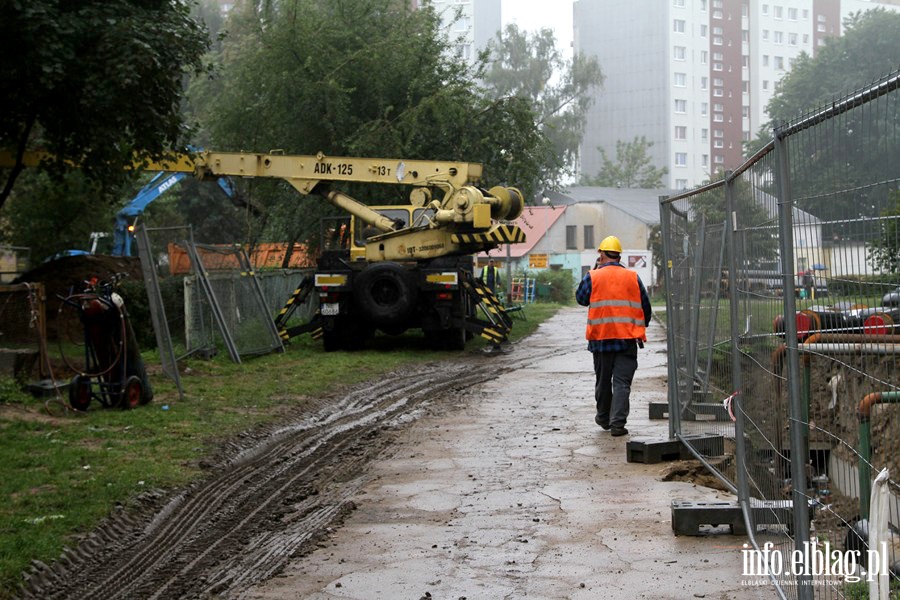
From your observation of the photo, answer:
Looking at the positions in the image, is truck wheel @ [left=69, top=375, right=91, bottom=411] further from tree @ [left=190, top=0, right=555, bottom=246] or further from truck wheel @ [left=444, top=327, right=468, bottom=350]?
tree @ [left=190, top=0, right=555, bottom=246]

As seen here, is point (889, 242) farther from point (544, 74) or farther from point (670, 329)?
point (544, 74)

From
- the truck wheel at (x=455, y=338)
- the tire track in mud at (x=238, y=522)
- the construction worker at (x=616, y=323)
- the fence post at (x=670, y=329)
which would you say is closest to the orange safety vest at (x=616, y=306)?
the construction worker at (x=616, y=323)

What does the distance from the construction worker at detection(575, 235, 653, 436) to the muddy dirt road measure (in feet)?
1.46

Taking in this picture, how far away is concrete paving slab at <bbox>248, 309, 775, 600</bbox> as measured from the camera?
6.06 metres

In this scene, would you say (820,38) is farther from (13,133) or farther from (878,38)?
(13,133)

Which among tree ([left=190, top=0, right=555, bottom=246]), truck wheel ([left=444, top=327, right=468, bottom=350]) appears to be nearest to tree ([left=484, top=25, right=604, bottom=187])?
tree ([left=190, top=0, right=555, bottom=246])

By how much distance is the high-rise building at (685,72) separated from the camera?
105 m

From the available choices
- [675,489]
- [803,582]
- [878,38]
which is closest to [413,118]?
[675,489]

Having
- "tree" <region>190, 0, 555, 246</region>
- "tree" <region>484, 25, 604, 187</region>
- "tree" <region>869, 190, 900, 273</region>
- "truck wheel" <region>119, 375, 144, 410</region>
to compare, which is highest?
"tree" <region>484, 25, 604, 187</region>

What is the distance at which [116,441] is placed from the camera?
34.9 feet

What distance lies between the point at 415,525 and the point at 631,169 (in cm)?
9638

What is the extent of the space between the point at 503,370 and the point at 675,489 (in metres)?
10.5

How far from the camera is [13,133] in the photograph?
13.3 m

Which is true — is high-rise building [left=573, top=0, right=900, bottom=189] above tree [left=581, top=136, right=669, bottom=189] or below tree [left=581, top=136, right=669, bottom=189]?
above
